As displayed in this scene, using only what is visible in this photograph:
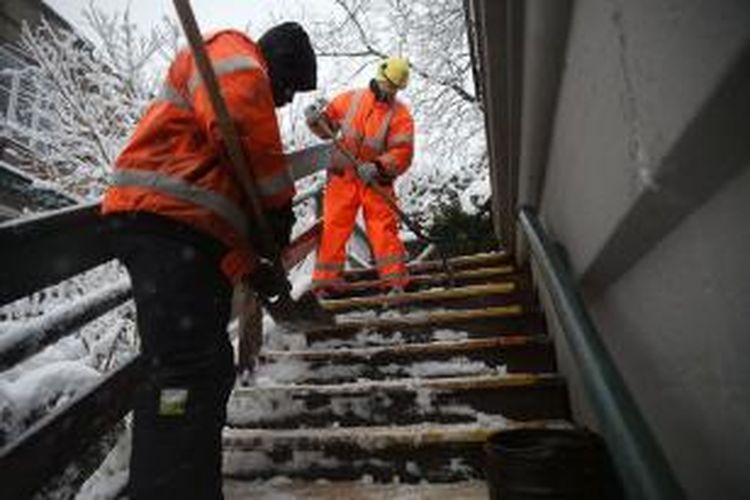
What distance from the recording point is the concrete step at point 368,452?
268 cm

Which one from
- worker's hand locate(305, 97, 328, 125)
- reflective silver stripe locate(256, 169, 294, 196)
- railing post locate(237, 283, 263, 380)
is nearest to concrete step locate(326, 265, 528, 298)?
worker's hand locate(305, 97, 328, 125)

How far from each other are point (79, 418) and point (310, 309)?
134 centimetres

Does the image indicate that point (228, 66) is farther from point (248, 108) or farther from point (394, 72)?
point (394, 72)

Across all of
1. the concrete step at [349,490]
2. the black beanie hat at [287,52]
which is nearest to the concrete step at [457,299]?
the concrete step at [349,490]

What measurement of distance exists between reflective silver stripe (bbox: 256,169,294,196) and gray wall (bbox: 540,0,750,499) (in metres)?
0.98

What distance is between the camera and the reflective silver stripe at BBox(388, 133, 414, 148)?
204 inches

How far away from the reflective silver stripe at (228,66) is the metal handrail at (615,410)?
121 centimetres

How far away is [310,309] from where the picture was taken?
3.33 m

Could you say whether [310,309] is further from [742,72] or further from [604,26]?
[742,72]

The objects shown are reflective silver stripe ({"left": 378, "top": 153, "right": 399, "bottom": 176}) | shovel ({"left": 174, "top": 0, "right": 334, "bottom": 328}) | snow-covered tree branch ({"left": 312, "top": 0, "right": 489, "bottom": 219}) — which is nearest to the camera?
shovel ({"left": 174, "top": 0, "right": 334, "bottom": 328})

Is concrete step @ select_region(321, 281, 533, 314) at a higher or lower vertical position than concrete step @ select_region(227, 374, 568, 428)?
higher

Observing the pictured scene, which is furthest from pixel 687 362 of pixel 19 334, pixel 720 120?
pixel 19 334

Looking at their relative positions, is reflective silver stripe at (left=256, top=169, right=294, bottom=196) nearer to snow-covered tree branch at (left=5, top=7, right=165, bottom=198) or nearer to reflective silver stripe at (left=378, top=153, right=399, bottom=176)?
reflective silver stripe at (left=378, top=153, right=399, bottom=176)

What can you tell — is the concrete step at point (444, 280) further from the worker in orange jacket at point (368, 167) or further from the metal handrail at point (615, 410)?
the metal handrail at point (615, 410)
